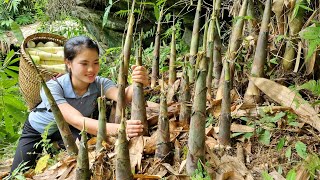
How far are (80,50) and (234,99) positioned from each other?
99cm

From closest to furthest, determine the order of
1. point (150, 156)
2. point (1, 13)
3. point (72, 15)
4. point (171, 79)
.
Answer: point (150, 156)
point (171, 79)
point (72, 15)
point (1, 13)

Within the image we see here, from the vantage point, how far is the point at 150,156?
1868 mm

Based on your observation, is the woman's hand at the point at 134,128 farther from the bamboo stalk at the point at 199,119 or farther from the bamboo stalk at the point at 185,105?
the bamboo stalk at the point at 199,119

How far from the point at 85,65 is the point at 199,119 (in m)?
1.13

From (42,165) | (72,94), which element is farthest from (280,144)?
(72,94)

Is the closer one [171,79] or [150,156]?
[150,156]

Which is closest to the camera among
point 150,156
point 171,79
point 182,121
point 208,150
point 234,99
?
point 208,150

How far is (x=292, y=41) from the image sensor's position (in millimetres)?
2201

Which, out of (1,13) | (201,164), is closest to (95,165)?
(201,164)

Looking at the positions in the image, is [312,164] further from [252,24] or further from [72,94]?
[72,94]

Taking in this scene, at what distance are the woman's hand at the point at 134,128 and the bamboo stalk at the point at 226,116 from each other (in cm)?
39

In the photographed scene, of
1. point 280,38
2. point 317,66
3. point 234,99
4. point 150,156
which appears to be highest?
point 280,38

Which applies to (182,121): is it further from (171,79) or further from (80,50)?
(80,50)

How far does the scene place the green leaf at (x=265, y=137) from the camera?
6.15 feet
